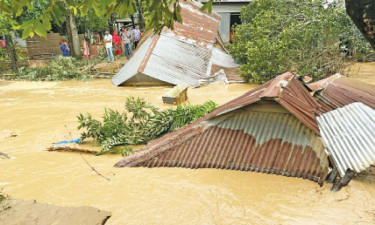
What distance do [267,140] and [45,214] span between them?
2.86m

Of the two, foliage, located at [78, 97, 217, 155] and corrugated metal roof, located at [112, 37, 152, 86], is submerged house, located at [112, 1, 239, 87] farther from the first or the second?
foliage, located at [78, 97, 217, 155]

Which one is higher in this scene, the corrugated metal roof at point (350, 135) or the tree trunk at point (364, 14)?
the tree trunk at point (364, 14)

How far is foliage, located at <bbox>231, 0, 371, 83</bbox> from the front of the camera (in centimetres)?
1071

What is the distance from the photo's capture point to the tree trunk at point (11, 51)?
1602cm

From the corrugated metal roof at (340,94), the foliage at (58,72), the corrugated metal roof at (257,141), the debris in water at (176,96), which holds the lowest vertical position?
the foliage at (58,72)

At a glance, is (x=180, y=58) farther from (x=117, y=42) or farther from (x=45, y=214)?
(x=45, y=214)

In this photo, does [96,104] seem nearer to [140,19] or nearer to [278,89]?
[278,89]

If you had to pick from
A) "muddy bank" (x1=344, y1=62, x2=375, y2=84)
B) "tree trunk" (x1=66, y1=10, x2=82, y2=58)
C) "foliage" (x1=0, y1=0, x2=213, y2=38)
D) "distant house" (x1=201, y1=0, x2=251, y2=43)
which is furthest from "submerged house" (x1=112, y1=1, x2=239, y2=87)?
"foliage" (x1=0, y1=0, x2=213, y2=38)

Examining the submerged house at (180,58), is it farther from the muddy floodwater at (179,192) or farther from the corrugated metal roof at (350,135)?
the corrugated metal roof at (350,135)

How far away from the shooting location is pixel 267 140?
4.01 metres

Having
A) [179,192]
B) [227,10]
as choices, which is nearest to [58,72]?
[227,10]

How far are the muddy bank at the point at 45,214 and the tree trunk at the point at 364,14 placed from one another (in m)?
2.91

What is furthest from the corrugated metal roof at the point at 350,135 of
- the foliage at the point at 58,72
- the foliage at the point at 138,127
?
the foliage at the point at 58,72

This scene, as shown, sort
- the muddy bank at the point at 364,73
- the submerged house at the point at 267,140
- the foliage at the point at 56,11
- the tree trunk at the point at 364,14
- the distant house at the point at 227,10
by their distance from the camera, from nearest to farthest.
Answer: the tree trunk at the point at 364,14, the foliage at the point at 56,11, the submerged house at the point at 267,140, the muddy bank at the point at 364,73, the distant house at the point at 227,10
